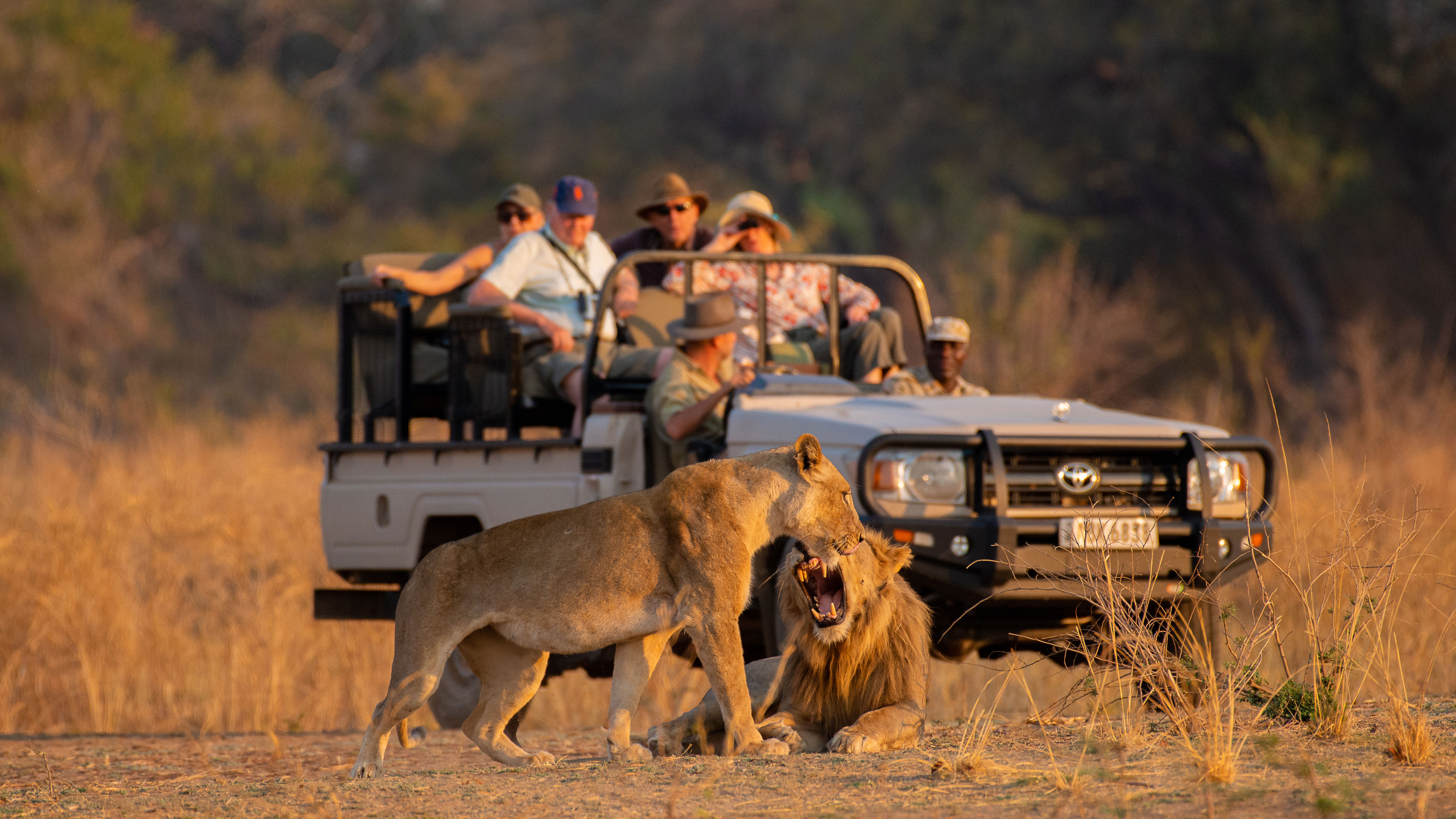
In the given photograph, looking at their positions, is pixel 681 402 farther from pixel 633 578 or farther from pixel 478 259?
pixel 478 259

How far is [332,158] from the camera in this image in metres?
27.8

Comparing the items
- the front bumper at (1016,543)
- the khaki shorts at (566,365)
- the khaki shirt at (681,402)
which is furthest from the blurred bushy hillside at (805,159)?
the front bumper at (1016,543)

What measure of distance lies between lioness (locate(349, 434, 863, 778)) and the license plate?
3.94 feet

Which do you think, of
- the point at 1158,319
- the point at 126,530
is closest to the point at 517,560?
the point at 126,530

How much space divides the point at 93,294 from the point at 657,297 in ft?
65.6

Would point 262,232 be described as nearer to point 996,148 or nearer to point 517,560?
point 996,148

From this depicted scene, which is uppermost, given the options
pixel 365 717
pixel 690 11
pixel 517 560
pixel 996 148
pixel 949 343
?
pixel 690 11

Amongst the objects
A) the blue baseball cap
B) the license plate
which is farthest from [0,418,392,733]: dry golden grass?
the license plate

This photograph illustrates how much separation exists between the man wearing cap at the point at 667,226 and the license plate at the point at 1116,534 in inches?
119

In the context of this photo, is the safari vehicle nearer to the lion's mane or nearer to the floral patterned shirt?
Result: the floral patterned shirt

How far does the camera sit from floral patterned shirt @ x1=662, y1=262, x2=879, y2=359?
304 inches

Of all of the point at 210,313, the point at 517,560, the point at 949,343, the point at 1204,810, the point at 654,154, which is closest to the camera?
the point at 1204,810

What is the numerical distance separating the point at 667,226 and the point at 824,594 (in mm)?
3758

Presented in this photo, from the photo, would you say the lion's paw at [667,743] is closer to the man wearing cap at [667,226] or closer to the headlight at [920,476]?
the headlight at [920,476]
